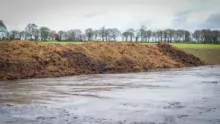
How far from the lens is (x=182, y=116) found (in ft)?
23.5

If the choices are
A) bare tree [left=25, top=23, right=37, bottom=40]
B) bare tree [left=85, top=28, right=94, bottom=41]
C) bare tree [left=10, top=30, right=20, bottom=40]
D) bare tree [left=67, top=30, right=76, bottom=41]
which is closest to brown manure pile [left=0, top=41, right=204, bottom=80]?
bare tree [left=10, top=30, right=20, bottom=40]

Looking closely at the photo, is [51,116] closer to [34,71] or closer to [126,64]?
[34,71]

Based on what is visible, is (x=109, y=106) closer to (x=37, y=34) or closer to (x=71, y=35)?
(x=37, y=34)

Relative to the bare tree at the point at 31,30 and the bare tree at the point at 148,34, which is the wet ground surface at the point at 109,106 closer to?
the bare tree at the point at 31,30

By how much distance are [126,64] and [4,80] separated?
905cm

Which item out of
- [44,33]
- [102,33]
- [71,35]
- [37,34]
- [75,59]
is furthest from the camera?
[102,33]

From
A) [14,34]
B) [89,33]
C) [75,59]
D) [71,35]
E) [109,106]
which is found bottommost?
[109,106]

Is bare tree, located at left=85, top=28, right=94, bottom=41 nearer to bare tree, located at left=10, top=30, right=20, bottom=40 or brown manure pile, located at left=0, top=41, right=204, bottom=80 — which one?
bare tree, located at left=10, top=30, right=20, bottom=40

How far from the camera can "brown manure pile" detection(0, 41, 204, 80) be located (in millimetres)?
17203

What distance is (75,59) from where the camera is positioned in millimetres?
20406

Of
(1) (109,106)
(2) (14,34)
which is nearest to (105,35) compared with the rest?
(2) (14,34)

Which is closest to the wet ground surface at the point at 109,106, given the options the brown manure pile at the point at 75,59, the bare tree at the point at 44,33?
the brown manure pile at the point at 75,59

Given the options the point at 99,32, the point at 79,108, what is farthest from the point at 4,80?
the point at 99,32

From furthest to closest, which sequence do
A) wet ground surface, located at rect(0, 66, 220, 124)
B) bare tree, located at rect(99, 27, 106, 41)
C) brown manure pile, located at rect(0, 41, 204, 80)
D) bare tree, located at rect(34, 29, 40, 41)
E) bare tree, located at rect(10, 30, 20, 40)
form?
bare tree, located at rect(99, 27, 106, 41) → bare tree, located at rect(34, 29, 40, 41) → bare tree, located at rect(10, 30, 20, 40) → brown manure pile, located at rect(0, 41, 204, 80) → wet ground surface, located at rect(0, 66, 220, 124)
